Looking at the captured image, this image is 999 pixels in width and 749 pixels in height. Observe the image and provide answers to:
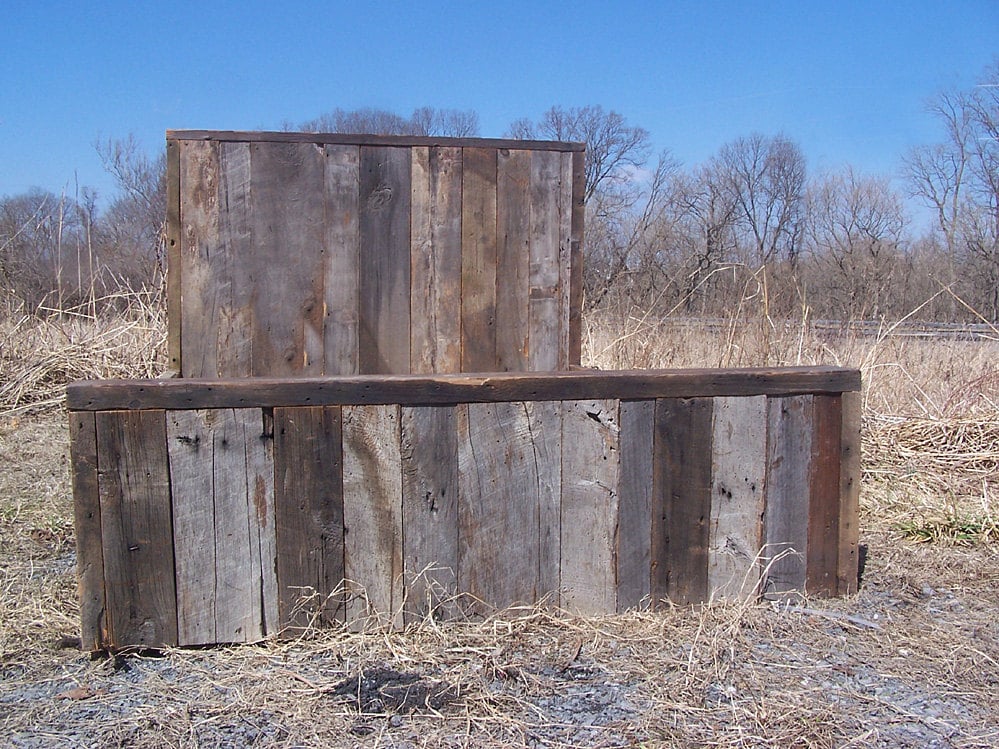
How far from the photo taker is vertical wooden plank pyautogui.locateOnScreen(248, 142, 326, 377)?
384 cm

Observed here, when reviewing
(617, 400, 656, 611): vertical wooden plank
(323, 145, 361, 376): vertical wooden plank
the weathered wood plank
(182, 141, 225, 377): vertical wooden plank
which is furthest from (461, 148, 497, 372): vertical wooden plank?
(617, 400, 656, 611): vertical wooden plank

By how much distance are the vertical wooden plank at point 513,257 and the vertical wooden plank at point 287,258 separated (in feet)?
2.71

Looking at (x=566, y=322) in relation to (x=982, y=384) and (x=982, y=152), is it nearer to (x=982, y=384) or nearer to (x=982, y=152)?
(x=982, y=384)

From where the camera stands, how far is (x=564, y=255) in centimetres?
421

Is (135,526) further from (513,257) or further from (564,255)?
(564,255)

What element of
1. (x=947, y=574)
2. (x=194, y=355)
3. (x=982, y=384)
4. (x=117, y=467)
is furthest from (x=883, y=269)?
(x=117, y=467)

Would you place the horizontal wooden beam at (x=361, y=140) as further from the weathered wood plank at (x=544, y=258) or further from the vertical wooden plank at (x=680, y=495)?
the vertical wooden plank at (x=680, y=495)

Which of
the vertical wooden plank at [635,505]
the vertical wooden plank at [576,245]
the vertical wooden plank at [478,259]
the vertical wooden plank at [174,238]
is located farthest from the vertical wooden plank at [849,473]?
the vertical wooden plank at [174,238]

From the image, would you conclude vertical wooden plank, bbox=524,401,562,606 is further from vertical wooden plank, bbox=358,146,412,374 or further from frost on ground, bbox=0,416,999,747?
vertical wooden plank, bbox=358,146,412,374

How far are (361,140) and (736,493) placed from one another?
2.25m

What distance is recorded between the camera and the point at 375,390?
2.81m

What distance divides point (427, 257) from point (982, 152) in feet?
66.0

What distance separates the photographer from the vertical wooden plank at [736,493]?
3086 millimetres

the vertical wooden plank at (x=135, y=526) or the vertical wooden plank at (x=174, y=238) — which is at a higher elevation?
the vertical wooden plank at (x=174, y=238)
